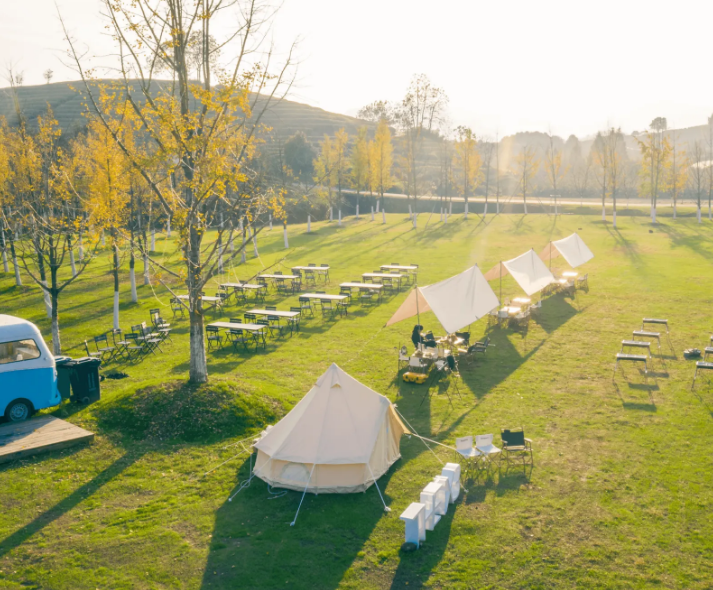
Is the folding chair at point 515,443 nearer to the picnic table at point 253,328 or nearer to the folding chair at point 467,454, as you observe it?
the folding chair at point 467,454

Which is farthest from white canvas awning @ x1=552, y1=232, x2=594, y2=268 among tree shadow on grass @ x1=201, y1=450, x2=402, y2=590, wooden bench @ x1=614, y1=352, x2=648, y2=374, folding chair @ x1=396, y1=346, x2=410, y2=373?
tree shadow on grass @ x1=201, y1=450, x2=402, y2=590

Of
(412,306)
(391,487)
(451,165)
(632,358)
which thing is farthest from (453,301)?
(451,165)

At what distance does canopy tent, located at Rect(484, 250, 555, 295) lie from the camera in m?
23.7

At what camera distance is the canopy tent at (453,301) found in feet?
61.3

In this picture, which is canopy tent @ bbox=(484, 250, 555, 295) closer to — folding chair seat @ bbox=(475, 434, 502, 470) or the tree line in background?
folding chair seat @ bbox=(475, 434, 502, 470)

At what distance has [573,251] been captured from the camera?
29.8 m

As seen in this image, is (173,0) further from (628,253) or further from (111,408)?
(628,253)

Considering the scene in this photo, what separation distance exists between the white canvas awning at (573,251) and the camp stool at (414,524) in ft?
72.7

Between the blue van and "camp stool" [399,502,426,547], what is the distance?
999 centimetres

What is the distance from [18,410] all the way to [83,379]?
199 centimetres

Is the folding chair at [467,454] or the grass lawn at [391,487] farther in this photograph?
the folding chair at [467,454]

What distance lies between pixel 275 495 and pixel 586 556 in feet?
18.4

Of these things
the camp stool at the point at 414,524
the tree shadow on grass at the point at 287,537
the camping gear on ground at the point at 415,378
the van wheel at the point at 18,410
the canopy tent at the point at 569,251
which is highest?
Answer: the canopy tent at the point at 569,251

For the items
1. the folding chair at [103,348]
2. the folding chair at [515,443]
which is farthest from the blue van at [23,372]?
the folding chair at [515,443]
